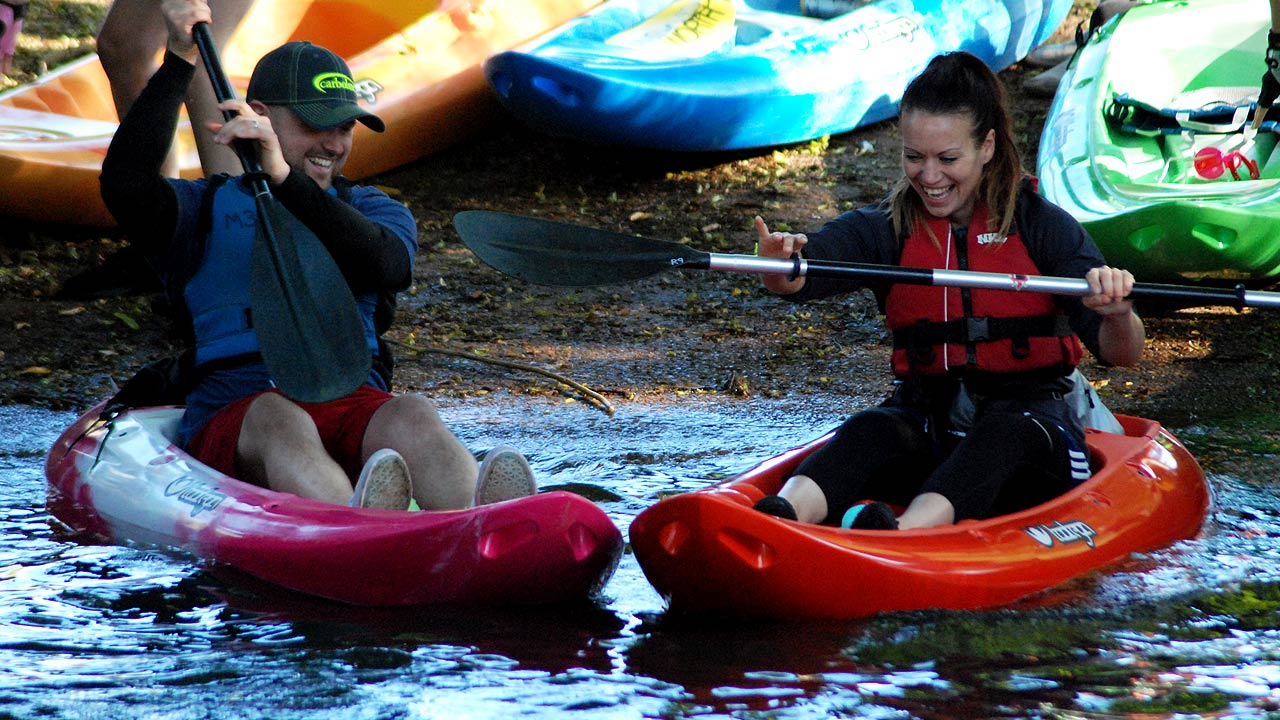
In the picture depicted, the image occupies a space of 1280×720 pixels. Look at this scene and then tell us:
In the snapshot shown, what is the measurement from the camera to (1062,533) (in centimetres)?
257

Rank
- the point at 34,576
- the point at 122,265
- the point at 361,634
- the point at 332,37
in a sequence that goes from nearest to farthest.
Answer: the point at 361,634 < the point at 34,576 < the point at 122,265 < the point at 332,37

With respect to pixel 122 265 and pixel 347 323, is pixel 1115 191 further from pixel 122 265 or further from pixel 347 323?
pixel 122 265

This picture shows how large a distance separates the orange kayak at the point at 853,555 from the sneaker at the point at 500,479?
298 millimetres

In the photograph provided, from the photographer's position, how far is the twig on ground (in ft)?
14.3

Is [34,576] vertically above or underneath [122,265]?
underneath

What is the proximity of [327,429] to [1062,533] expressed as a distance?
1448 mm

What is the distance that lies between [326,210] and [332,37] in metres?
4.80

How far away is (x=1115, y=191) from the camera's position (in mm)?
4840

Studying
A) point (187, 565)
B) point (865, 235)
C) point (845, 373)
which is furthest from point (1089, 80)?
point (187, 565)

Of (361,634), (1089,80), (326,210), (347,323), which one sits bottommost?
(361,634)

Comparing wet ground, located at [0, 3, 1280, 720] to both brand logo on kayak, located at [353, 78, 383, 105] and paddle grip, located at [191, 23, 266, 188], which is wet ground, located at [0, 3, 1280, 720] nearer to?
brand logo on kayak, located at [353, 78, 383, 105]

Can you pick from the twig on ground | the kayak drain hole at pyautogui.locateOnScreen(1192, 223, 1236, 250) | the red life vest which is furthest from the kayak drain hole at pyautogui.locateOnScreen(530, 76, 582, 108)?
the red life vest

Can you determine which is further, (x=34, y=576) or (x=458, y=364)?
(x=458, y=364)

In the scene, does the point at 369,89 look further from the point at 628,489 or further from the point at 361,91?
the point at 628,489
